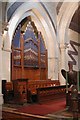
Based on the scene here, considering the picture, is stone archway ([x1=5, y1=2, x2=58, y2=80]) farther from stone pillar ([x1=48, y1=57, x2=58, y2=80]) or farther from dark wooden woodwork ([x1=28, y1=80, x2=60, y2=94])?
dark wooden woodwork ([x1=28, y1=80, x2=60, y2=94])

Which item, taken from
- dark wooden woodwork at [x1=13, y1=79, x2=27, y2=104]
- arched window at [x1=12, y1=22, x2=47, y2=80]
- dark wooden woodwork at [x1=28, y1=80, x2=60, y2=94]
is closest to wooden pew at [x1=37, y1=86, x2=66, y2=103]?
dark wooden woodwork at [x1=28, y1=80, x2=60, y2=94]

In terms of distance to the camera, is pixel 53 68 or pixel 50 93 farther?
pixel 53 68

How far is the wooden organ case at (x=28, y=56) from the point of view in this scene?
8.37 meters

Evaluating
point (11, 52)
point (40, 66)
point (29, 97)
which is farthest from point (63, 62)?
point (29, 97)

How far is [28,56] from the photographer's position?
8.86 m

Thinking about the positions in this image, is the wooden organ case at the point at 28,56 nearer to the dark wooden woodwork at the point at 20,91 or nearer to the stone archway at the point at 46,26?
the stone archway at the point at 46,26

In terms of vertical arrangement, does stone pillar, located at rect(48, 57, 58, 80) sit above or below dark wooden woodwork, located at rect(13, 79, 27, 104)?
above

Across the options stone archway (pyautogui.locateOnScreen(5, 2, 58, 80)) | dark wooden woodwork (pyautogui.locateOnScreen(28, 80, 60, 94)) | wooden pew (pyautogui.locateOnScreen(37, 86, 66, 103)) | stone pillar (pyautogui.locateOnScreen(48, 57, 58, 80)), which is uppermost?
stone archway (pyautogui.locateOnScreen(5, 2, 58, 80))

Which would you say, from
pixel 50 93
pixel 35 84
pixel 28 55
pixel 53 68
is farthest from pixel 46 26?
pixel 50 93

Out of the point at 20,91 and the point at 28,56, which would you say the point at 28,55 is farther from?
the point at 20,91

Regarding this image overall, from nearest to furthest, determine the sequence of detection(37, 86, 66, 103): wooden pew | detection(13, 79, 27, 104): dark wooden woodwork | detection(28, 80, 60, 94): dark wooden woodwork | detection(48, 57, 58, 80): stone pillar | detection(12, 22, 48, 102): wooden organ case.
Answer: detection(13, 79, 27, 104): dark wooden woodwork → detection(37, 86, 66, 103): wooden pew → detection(28, 80, 60, 94): dark wooden woodwork → detection(12, 22, 48, 102): wooden organ case → detection(48, 57, 58, 80): stone pillar

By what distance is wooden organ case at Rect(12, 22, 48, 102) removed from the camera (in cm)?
837

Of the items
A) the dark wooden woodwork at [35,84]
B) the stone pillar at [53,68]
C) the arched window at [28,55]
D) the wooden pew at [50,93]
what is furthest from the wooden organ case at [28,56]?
the wooden pew at [50,93]

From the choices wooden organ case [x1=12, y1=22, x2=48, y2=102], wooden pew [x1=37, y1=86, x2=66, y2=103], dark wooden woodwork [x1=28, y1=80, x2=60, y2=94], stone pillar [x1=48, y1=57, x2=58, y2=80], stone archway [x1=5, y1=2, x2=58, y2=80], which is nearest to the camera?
wooden pew [x1=37, y1=86, x2=66, y2=103]
